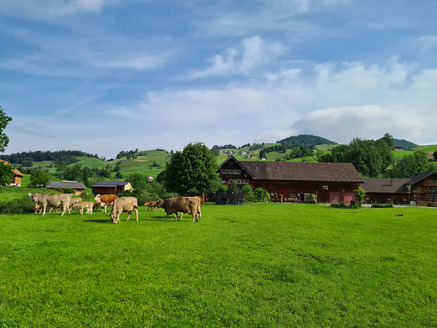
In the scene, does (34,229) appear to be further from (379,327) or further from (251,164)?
(251,164)

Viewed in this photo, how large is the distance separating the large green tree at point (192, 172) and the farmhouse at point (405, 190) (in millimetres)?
54108

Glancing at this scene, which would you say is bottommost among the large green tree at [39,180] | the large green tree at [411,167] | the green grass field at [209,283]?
the green grass field at [209,283]

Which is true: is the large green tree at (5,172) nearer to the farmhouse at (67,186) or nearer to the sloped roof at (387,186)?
the farmhouse at (67,186)

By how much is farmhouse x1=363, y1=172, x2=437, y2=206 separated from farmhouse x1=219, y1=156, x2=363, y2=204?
15.0 metres

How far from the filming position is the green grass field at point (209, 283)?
20.8 feet

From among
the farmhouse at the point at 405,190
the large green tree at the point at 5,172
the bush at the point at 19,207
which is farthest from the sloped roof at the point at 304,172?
the bush at the point at 19,207

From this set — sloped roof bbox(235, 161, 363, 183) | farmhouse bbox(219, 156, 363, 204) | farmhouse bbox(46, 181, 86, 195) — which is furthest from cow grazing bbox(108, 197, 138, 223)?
farmhouse bbox(46, 181, 86, 195)

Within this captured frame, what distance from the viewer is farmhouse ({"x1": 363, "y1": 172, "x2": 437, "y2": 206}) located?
76.8 meters

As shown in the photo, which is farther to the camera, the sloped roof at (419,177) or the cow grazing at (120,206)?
the sloped roof at (419,177)

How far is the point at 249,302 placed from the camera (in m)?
7.00

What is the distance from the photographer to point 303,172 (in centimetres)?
7231

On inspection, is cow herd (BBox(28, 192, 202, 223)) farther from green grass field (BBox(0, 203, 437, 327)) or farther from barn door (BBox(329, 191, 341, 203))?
barn door (BBox(329, 191, 341, 203))

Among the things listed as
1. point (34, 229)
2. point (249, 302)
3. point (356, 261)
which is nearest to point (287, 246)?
point (356, 261)

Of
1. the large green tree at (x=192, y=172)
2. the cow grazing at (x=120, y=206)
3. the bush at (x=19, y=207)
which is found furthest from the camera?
the large green tree at (x=192, y=172)
